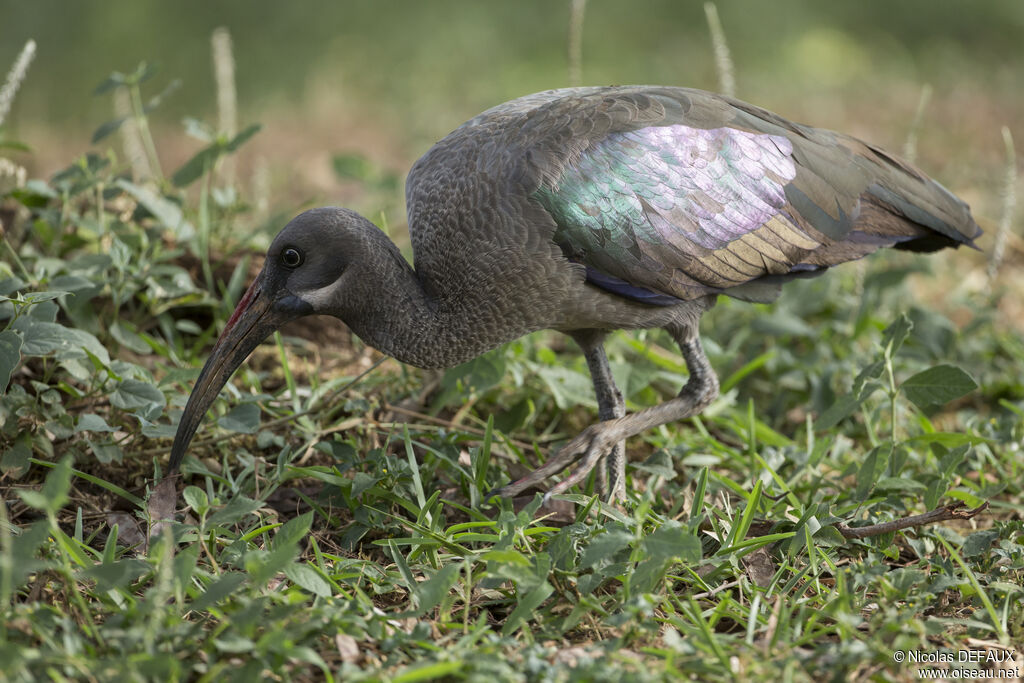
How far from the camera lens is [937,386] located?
12.4 ft

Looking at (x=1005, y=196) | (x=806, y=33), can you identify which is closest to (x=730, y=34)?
(x=806, y=33)

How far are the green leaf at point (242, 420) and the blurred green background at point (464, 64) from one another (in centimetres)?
359

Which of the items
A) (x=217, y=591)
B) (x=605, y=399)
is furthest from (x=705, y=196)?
(x=217, y=591)

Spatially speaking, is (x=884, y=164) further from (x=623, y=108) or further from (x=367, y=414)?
(x=367, y=414)

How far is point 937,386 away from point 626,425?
120 cm

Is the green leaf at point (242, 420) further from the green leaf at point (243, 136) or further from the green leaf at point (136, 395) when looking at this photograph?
the green leaf at point (243, 136)

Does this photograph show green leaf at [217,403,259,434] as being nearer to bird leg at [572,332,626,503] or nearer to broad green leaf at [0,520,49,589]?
broad green leaf at [0,520,49,589]

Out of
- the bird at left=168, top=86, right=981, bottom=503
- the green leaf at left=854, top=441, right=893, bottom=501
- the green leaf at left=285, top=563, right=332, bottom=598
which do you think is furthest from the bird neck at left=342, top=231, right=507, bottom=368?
the green leaf at left=854, top=441, right=893, bottom=501

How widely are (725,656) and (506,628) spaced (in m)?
0.59

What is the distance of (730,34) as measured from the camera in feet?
35.0

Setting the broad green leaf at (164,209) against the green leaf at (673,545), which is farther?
the broad green leaf at (164,209)

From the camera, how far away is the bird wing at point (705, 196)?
3430mm

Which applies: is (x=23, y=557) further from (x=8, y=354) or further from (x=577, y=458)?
(x=577, y=458)

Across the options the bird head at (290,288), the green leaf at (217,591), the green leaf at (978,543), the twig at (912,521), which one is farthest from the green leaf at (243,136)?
the green leaf at (978,543)
